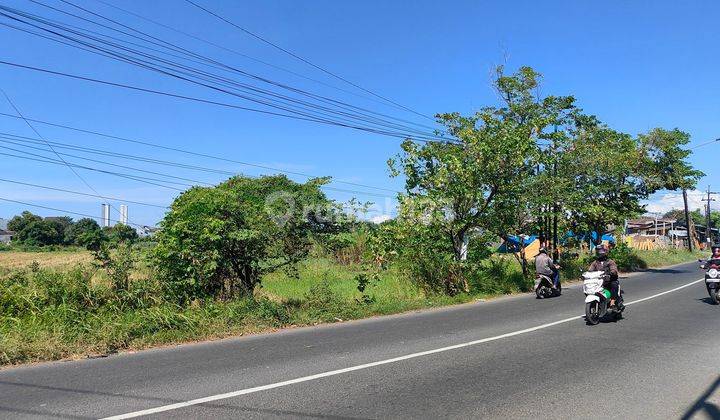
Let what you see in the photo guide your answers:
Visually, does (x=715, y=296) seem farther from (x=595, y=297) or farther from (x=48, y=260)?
(x=48, y=260)

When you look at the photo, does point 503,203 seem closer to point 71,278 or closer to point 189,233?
point 189,233

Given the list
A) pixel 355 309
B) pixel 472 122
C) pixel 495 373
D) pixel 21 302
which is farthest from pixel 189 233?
pixel 472 122

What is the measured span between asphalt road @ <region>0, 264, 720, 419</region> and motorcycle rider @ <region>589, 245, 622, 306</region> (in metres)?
0.68

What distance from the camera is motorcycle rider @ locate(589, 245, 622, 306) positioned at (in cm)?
1038

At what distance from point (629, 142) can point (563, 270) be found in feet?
30.2

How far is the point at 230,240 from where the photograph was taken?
11.5m

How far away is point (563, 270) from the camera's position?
2297cm

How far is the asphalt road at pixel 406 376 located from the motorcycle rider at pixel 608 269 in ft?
2.24

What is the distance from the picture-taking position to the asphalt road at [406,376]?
17.1 ft

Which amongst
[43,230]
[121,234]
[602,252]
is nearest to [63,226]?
[43,230]

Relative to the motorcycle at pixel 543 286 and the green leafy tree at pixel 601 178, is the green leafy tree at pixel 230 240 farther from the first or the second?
the green leafy tree at pixel 601 178

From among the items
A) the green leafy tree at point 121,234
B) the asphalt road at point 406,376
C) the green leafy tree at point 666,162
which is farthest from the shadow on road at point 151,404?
the green leafy tree at point 666,162

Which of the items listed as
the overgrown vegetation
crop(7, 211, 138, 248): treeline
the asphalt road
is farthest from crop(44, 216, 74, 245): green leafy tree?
the asphalt road

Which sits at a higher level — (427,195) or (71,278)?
(427,195)
